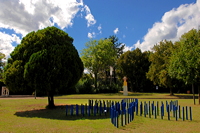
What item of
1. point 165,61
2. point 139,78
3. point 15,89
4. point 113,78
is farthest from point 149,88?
point 15,89

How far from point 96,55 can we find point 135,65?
11.2 m

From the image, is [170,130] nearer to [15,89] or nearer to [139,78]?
[15,89]

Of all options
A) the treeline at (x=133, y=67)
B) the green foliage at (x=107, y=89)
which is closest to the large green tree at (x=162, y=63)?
the treeline at (x=133, y=67)

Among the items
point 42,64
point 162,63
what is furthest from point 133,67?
point 42,64

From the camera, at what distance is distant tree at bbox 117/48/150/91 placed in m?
46.8

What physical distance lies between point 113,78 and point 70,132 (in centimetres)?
5311

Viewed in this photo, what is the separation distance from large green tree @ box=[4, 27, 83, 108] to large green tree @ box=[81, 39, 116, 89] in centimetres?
2707

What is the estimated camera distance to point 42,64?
13680 mm

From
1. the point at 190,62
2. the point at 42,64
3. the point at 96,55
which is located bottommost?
the point at 42,64

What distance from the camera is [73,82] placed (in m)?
15.2

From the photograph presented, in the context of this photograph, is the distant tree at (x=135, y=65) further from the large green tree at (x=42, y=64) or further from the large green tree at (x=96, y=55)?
the large green tree at (x=42, y=64)

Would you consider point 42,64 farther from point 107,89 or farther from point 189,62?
point 107,89

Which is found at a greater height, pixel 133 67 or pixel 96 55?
pixel 96 55

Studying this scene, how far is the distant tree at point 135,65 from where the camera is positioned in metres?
46.8
